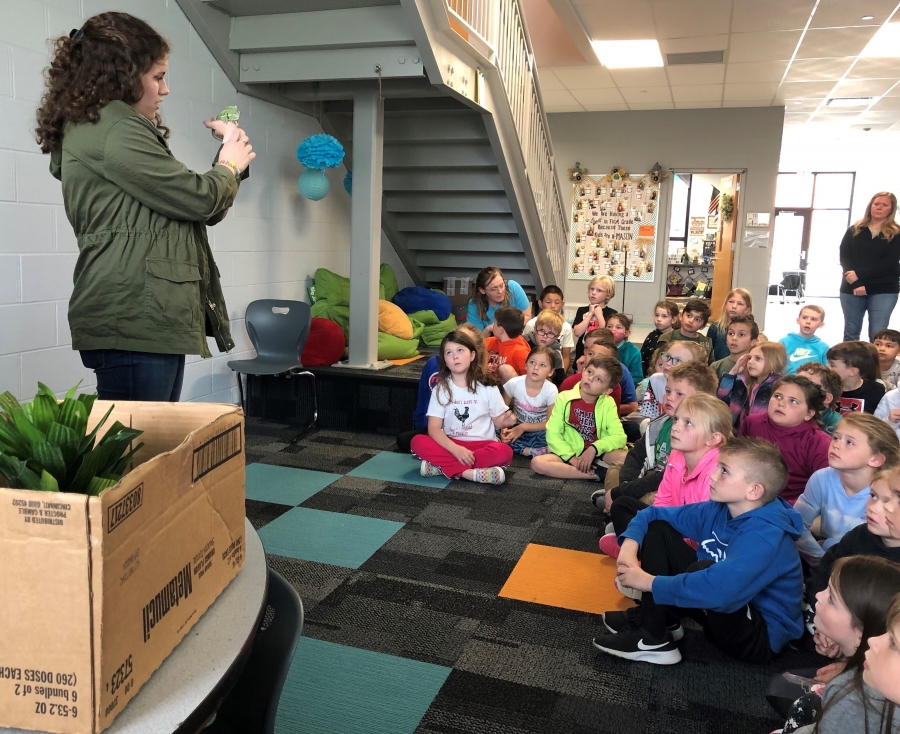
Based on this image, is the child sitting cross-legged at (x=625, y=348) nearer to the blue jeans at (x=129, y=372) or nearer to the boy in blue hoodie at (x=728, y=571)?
the boy in blue hoodie at (x=728, y=571)

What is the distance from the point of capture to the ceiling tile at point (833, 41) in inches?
241

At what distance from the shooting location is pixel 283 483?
345 cm

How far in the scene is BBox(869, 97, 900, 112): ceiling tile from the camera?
860 cm

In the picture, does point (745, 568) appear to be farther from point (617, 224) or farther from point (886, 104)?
point (886, 104)

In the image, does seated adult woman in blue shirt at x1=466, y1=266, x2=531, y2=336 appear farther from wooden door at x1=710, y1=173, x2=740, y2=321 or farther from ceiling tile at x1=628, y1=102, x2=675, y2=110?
wooden door at x1=710, y1=173, x2=740, y2=321

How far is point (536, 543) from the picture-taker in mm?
2828

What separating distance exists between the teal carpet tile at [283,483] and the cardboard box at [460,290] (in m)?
3.42

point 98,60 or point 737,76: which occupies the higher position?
point 737,76

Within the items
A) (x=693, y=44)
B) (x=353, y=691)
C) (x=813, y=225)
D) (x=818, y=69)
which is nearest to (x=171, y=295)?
(x=353, y=691)

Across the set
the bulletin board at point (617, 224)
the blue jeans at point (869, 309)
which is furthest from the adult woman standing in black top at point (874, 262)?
the bulletin board at point (617, 224)

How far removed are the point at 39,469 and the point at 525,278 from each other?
249 inches

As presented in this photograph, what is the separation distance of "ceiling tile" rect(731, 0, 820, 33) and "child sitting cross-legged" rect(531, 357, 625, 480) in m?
3.63

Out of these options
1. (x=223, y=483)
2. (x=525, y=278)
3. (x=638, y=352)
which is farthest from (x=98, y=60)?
(x=525, y=278)

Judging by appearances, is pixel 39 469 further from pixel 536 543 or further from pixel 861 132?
pixel 861 132
